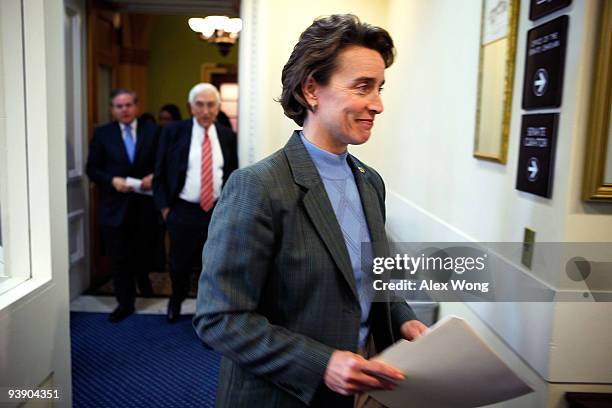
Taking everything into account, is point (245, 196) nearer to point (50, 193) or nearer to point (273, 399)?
point (273, 399)

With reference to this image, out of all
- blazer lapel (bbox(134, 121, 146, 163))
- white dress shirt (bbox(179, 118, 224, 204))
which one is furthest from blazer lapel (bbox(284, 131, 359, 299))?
blazer lapel (bbox(134, 121, 146, 163))

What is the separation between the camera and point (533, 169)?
181 cm

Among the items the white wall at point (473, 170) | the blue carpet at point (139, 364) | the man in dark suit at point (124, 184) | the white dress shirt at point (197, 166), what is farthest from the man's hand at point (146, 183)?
the white wall at point (473, 170)

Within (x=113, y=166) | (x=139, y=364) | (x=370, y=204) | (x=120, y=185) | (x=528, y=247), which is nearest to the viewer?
(x=370, y=204)

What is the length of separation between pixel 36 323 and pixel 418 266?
1132mm

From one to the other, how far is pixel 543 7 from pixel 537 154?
1.45ft

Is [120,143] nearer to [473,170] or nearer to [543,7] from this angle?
[473,170]

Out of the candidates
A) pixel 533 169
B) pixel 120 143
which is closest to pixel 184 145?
pixel 120 143

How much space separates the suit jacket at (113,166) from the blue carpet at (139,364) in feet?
2.57

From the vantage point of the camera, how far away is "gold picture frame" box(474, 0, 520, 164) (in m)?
2.06

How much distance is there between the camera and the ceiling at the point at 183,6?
17.3 ft

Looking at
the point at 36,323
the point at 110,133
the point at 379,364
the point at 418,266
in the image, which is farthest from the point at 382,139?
the point at 379,364

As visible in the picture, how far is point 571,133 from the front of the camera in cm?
159

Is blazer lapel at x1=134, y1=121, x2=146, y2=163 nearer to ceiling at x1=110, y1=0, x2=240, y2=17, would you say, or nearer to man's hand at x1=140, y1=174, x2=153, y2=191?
man's hand at x1=140, y1=174, x2=153, y2=191
